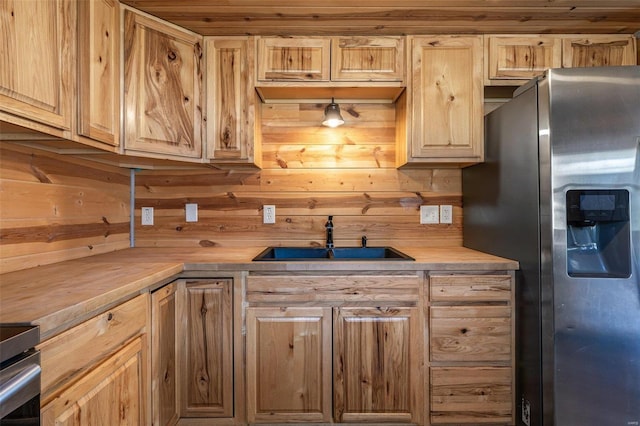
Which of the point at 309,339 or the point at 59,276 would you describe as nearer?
the point at 59,276

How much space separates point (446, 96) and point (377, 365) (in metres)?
1.49

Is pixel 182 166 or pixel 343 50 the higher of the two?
pixel 343 50

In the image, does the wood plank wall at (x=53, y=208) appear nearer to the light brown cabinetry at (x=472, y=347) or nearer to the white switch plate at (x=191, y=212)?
the white switch plate at (x=191, y=212)

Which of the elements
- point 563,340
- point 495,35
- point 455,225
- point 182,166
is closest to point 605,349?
point 563,340

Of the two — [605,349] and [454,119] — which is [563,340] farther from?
[454,119]

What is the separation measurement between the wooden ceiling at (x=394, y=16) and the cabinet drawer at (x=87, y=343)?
1422mm

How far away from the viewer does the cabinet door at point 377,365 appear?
1.57 metres

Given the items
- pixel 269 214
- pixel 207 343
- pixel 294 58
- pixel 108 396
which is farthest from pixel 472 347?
pixel 294 58

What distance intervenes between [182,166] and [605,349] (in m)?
2.35

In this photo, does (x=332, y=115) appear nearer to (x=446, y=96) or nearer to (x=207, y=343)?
(x=446, y=96)

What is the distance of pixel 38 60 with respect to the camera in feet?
3.54

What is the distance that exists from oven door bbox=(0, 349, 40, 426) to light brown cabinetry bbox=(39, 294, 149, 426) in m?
0.05

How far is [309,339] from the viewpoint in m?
1.58

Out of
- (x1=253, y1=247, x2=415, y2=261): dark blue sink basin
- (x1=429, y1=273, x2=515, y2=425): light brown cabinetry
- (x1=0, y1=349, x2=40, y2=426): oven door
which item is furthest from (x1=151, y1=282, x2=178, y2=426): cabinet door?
(x1=429, y1=273, x2=515, y2=425): light brown cabinetry
